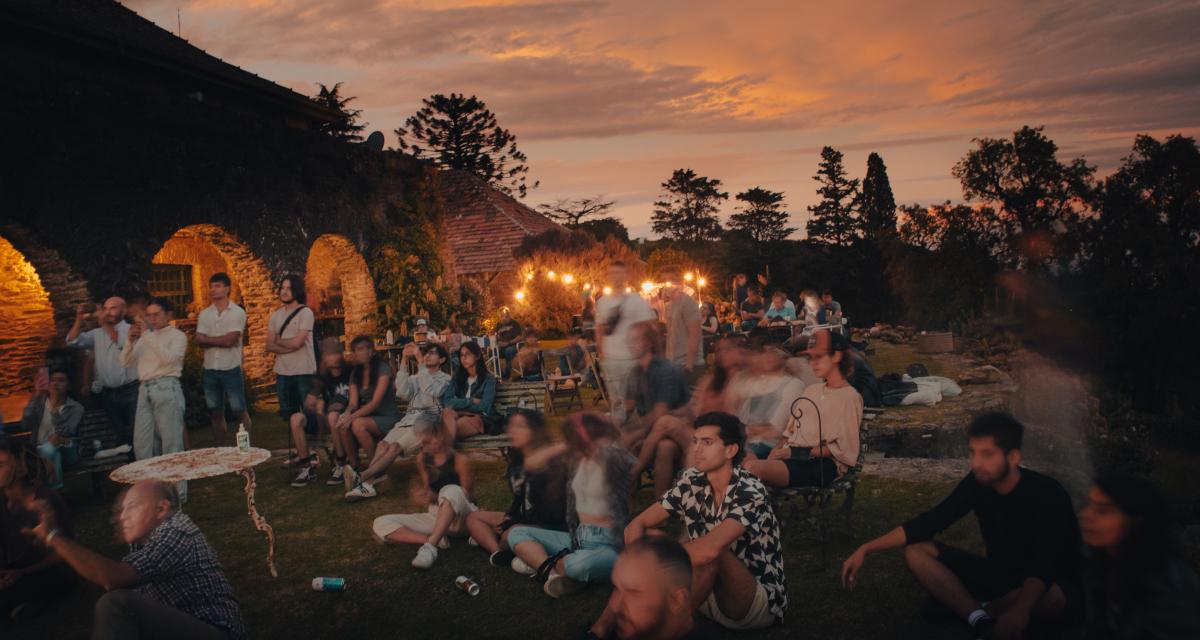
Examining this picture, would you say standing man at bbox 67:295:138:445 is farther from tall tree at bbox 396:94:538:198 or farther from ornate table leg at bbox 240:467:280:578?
tall tree at bbox 396:94:538:198

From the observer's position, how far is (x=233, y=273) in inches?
606

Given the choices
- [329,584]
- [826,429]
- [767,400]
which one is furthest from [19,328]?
[826,429]

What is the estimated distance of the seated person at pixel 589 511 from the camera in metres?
4.53

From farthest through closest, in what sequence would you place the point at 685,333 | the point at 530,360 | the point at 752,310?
1. the point at 752,310
2. the point at 530,360
3. the point at 685,333

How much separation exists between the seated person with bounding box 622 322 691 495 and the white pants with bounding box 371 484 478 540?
1313mm

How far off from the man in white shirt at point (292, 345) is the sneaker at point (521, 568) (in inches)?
140

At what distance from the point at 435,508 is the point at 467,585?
106 cm

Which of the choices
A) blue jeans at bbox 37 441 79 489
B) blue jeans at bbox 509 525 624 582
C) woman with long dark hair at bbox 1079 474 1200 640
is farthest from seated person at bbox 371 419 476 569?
woman with long dark hair at bbox 1079 474 1200 640

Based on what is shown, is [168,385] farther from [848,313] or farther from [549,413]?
[848,313]

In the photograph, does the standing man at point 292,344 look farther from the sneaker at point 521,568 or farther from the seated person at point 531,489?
the sneaker at point 521,568

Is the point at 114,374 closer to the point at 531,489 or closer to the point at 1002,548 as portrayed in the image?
the point at 531,489

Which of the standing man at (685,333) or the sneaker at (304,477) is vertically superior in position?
the standing man at (685,333)

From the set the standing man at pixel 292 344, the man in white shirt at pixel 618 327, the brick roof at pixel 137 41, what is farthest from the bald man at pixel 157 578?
the brick roof at pixel 137 41

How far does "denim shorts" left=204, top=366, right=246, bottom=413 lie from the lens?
23.9ft
